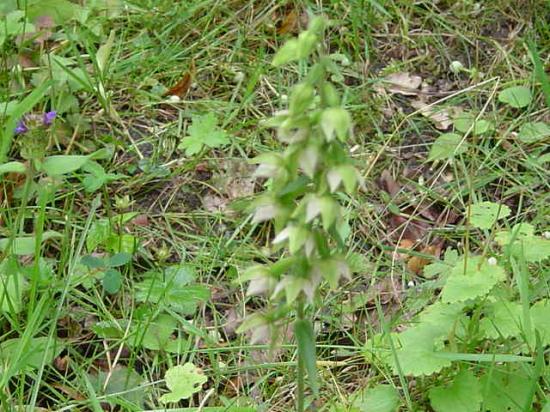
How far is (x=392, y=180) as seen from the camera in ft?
10.4

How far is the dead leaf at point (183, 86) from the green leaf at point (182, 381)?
4.45 feet

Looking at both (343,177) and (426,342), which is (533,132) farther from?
(343,177)

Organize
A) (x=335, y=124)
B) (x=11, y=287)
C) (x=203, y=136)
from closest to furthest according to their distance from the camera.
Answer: (x=335, y=124)
(x=11, y=287)
(x=203, y=136)

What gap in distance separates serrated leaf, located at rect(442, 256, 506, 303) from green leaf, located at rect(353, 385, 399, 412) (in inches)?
11.8

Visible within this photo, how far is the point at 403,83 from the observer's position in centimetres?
354

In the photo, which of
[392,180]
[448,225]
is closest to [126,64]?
[392,180]

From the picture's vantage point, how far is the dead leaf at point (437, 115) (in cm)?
337

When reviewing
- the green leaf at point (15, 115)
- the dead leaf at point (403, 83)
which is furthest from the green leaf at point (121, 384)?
the dead leaf at point (403, 83)

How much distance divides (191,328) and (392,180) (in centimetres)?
94

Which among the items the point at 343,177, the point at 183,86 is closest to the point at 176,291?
the point at 183,86

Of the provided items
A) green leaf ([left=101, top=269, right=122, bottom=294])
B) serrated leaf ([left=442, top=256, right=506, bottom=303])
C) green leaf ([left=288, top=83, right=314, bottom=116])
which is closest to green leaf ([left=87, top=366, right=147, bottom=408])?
green leaf ([left=101, top=269, right=122, bottom=294])

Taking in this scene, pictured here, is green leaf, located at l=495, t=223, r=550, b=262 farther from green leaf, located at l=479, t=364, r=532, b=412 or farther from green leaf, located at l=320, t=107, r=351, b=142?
green leaf, located at l=320, t=107, r=351, b=142

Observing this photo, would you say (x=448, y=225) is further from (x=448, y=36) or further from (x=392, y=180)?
(x=448, y=36)

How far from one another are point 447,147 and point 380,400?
1.16 metres
